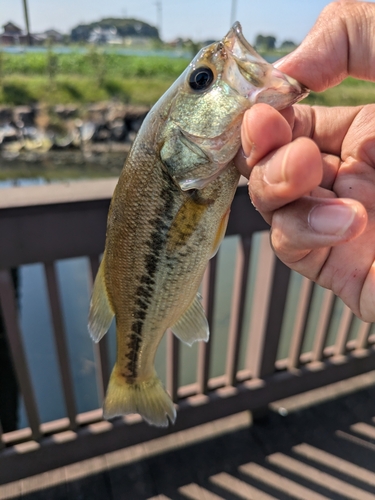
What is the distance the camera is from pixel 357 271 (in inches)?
41.9

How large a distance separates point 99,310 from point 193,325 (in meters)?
0.29

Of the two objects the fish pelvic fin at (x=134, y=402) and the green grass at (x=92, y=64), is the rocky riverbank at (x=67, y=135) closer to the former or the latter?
the green grass at (x=92, y=64)

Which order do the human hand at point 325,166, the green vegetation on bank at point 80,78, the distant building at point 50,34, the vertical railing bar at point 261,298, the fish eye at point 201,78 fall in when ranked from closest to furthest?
the human hand at point 325,166 → the fish eye at point 201,78 → the vertical railing bar at point 261,298 → the distant building at point 50,34 → the green vegetation on bank at point 80,78

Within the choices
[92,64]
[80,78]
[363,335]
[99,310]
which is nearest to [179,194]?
[99,310]

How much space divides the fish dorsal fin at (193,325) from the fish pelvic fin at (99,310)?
0.68ft

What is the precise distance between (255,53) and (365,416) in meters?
2.26

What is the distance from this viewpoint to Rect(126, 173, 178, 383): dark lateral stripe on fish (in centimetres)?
89

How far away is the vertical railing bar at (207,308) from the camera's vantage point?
1801mm

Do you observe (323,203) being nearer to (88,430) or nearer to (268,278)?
(268,278)

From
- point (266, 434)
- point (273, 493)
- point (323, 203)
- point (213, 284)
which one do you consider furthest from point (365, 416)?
point (323, 203)

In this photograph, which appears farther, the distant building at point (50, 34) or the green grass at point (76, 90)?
the green grass at point (76, 90)

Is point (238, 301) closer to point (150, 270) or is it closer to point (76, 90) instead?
point (150, 270)

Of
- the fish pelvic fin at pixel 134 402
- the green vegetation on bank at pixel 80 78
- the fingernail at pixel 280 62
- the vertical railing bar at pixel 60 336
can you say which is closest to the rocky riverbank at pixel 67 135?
the green vegetation on bank at pixel 80 78

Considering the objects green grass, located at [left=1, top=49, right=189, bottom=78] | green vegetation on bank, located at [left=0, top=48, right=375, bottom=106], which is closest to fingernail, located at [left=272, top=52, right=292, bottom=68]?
green vegetation on bank, located at [left=0, top=48, right=375, bottom=106]
